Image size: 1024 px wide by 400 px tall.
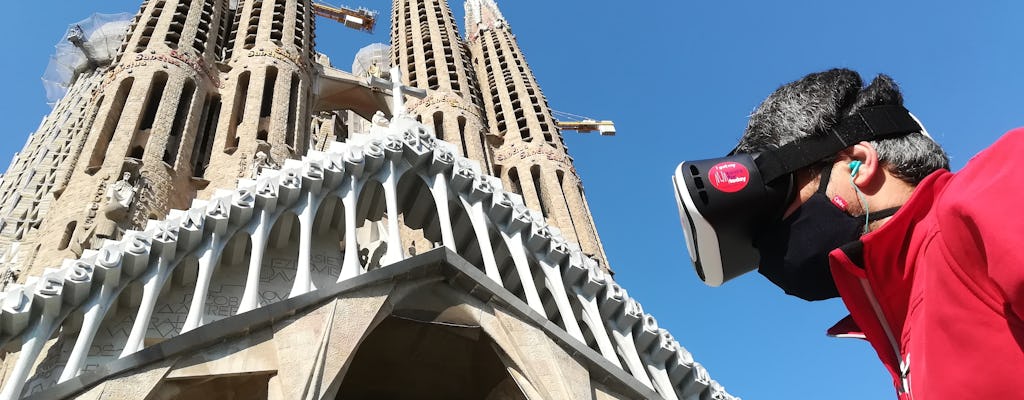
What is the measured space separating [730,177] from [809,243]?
246 mm

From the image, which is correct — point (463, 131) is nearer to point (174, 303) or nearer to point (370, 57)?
point (174, 303)

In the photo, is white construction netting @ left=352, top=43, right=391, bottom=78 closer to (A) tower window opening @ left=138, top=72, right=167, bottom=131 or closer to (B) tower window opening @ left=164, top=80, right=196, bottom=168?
(B) tower window opening @ left=164, top=80, right=196, bottom=168

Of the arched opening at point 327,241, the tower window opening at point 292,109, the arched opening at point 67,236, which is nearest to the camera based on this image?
the arched opening at point 327,241

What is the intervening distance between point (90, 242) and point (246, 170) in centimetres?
406

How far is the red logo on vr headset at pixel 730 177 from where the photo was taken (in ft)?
6.56

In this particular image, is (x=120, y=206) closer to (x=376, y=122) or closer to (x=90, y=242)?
(x=90, y=242)

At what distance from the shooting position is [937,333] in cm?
159

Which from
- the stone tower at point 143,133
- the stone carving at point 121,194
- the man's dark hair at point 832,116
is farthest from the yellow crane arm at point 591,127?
the man's dark hair at point 832,116

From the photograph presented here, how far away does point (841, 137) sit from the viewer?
196cm

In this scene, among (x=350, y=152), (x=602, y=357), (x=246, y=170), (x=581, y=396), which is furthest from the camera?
(x=246, y=170)

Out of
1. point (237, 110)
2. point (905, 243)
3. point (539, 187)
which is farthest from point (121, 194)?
point (905, 243)

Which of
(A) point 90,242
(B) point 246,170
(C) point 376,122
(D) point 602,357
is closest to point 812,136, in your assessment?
(D) point 602,357

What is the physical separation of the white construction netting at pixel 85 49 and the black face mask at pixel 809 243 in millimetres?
28817

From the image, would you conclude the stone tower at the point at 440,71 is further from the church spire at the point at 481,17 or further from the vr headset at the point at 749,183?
the vr headset at the point at 749,183
